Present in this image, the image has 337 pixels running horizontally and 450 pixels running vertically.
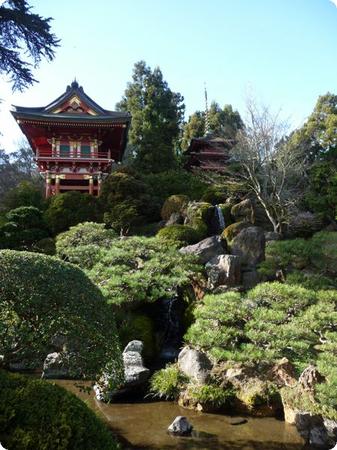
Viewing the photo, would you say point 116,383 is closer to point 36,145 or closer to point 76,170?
point 76,170

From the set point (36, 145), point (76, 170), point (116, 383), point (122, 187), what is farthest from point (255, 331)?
point (36, 145)

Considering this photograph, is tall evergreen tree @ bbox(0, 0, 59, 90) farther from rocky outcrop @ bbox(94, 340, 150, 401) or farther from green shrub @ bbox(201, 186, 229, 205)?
green shrub @ bbox(201, 186, 229, 205)

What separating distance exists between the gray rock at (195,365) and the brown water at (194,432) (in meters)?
0.64

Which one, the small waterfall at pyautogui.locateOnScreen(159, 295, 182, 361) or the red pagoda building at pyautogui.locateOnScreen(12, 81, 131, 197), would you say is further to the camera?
the red pagoda building at pyautogui.locateOnScreen(12, 81, 131, 197)

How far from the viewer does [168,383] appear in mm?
7516

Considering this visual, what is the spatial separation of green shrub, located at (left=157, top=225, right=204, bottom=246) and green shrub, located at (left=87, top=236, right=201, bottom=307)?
75.0 inches

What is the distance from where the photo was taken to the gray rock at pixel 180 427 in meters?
5.97

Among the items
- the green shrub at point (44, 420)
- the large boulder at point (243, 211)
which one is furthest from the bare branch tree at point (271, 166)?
the green shrub at point (44, 420)

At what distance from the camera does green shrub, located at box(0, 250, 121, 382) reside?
181 inches

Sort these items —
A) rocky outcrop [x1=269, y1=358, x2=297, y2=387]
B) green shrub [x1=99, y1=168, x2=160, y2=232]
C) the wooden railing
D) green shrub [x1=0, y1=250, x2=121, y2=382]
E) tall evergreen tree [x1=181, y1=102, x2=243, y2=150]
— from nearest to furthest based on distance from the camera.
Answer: green shrub [x1=0, y1=250, x2=121, y2=382] < rocky outcrop [x1=269, y1=358, x2=297, y2=387] < green shrub [x1=99, y1=168, x2=160, y2=232] < the wooden railing < tall evergreen tree [x1=181, y1=102, x2=243, y2=150]

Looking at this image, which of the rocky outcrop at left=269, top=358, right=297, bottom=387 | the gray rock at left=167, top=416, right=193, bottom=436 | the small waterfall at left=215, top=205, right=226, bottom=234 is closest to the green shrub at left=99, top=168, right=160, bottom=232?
the small waterfall at left=215, top=205, right=226, bottom=234

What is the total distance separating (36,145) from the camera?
2430cm

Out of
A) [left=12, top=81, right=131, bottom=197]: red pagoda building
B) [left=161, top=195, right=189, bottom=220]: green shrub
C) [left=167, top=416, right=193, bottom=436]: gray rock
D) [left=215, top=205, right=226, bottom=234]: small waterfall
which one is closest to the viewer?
[left=167, top=416, right=193, bottom=436]: gray rock

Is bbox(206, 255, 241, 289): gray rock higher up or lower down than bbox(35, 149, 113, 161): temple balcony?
lower down
